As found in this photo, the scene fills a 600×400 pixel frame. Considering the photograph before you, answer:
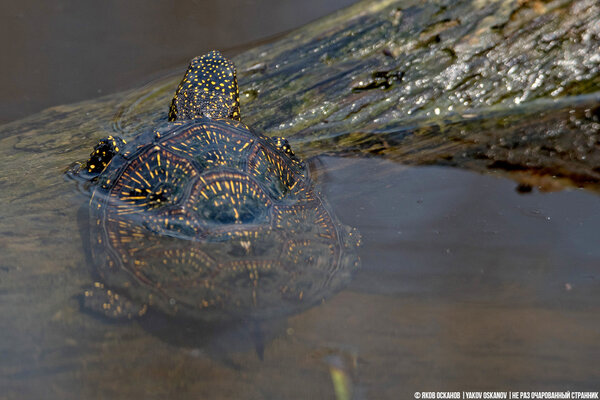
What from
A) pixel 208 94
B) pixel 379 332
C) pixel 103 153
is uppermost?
pixel 208 94

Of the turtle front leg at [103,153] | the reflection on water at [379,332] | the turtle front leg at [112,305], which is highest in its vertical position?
the turtle front leg at [103,153]

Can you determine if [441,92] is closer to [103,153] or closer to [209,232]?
[209,232]

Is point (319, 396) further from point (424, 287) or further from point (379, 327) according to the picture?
Answer: point (424, 287)

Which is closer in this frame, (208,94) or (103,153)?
(103,153)

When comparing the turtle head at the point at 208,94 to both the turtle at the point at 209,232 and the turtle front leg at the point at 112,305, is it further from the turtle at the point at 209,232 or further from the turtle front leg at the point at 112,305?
the turtle front leg at the point at 112,305

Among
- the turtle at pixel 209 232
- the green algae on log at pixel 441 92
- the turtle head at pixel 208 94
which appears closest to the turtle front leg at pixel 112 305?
the turtle at pixel 209 232

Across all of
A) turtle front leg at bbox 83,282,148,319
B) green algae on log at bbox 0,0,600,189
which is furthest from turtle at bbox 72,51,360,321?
green algae on log at bbox 0,0,600,189

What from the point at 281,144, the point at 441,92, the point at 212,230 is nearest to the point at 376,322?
the point at 212,230
